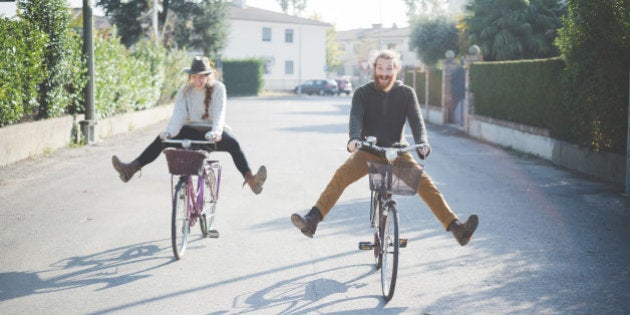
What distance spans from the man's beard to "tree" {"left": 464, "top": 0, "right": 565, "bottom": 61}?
72.8ft

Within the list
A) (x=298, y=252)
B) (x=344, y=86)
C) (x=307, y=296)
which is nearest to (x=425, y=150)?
(x=307, y=296)

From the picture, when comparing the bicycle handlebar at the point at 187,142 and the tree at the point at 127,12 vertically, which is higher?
the tree at the point at 127,12

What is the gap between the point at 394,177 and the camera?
209 inches

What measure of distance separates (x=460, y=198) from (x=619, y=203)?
2.05 meters

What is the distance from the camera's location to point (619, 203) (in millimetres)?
9695

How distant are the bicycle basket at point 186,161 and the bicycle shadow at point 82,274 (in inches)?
31.9

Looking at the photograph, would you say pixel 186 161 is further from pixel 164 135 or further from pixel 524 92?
pixel 524 92

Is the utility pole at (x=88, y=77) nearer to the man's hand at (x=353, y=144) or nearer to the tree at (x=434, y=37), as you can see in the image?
the man's hand at (x=353, y=144)

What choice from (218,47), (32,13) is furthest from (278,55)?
(32,13)

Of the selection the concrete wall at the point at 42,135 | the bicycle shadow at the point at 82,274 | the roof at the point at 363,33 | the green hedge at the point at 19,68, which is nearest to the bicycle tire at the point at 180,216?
the bicycle shadow at the point at 82,274

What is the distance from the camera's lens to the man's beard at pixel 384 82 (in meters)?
5.93

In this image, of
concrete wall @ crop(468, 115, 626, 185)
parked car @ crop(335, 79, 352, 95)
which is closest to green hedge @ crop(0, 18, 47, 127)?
concrete wall @ crop(468, 115, 626, 185)

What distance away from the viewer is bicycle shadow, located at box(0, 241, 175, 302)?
224 inches

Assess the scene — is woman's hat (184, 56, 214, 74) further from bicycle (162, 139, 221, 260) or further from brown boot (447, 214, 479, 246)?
brown boot (447, 214, 479, 246)
